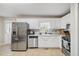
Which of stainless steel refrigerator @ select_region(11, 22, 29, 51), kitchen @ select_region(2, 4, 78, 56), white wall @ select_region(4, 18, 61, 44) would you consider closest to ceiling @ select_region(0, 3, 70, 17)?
white wall @ select_region(4, 18, 61, 44)

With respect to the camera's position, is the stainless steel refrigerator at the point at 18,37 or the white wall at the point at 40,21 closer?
the stainless steel refrigerator at the point at 18,37

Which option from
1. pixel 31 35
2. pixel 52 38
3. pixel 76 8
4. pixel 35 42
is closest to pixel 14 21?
pixel 31 35

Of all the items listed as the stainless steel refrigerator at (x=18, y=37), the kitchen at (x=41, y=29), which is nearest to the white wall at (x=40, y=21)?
the kitchen at (x=41, y=29)

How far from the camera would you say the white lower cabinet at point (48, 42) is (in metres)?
5.65

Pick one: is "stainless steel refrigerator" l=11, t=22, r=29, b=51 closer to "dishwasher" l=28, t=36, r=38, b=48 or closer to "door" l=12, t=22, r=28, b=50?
"door" l=12, t=22, r=28, b=50

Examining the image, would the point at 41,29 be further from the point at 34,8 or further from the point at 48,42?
the point at 34,8

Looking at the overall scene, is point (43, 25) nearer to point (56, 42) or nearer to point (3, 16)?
point (56, 42)

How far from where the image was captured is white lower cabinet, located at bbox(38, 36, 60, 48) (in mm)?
5652

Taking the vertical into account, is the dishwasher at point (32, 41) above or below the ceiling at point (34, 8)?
below

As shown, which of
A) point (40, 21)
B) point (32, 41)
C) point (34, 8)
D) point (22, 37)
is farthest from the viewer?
point (40, 21)

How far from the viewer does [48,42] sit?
225 inches

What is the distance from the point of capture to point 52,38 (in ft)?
18.7

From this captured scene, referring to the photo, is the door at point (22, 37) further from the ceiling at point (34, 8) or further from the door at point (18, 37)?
the ceiling at point (34, 8)

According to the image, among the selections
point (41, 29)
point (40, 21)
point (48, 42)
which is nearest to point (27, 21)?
point (40, 21)
